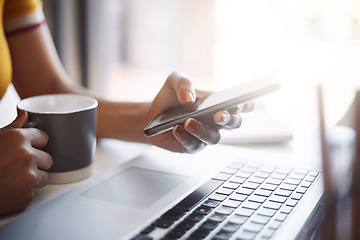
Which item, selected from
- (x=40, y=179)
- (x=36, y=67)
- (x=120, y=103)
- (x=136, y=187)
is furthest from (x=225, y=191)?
(x=36, y=67)

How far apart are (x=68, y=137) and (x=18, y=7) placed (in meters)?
0.40

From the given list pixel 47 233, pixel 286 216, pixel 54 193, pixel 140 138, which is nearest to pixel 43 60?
pixel 140 138

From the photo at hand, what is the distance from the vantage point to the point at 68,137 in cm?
57

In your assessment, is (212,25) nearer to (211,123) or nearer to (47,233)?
(211,123)

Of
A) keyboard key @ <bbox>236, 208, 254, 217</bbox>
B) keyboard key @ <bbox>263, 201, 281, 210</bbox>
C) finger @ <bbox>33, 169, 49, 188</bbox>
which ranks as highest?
finger @ <bbox>33, 169, 49, 188</bbox>

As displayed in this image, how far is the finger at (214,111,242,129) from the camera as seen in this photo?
0.60 meters

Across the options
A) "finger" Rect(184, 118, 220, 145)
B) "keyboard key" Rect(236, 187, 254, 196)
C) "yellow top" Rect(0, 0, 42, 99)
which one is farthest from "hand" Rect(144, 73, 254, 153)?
"yellow top" Rect(0, 0, 42, 99)

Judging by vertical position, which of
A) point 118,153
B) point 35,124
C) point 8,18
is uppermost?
point 8,18

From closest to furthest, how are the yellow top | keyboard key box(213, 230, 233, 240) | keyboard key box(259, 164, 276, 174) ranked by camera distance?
keyboard key box(213, 230, 233, 240) → keyboard key box(259, 164, 276, 174) → the yellow top

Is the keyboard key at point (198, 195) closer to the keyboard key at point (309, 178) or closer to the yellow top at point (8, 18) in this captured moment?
the keyboard key at point (309, 178)

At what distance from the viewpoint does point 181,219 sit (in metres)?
0.45

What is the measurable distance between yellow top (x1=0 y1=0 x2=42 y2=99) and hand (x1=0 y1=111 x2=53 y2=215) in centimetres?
29

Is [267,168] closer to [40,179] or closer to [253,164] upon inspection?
[253,164]

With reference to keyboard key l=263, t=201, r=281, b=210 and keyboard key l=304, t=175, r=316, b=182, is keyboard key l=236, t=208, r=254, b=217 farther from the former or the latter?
keyboard key l=304, t=175, r=316, b=182
